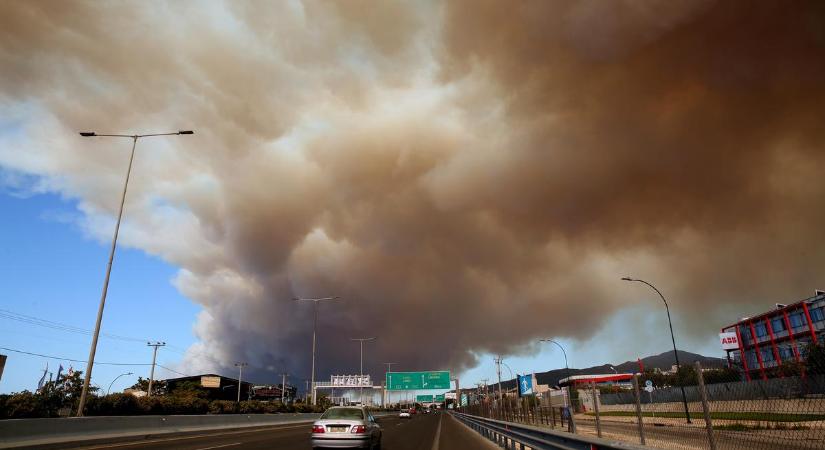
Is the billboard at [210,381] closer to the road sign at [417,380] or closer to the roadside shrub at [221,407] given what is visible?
the road sign at [417,380]

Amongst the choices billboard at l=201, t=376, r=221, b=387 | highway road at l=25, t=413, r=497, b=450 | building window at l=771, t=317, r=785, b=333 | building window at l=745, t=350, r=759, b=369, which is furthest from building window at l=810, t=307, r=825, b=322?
billboard at l=201, t=376, r=221, b=387

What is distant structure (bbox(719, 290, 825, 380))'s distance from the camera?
82562mm

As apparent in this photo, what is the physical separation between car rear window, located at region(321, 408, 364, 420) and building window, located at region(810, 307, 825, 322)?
98799mm

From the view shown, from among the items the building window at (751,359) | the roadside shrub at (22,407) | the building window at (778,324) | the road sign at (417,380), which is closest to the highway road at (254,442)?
the roadside shrub at (22,407)

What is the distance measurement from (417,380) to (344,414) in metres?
68.5

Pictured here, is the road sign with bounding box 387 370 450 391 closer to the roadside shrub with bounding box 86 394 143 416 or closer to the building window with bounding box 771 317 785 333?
the roadside shrub with bounding box 86 394 143 416

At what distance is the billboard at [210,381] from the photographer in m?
115

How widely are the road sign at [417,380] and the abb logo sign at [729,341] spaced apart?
6942 centimetres

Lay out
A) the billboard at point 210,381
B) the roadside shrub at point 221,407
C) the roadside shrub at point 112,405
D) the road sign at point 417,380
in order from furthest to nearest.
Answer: the billboard at point 210,381 → the road sign at point 417,380 → the roadside shrub at point 221,407 → the roadside shrub at point 112,405

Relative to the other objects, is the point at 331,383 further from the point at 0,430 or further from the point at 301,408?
the point at 0,430

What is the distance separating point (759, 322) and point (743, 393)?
4544 inches

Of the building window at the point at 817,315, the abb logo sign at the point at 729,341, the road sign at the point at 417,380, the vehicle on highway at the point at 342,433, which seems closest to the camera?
the vehicle on highway at the point at 342,433

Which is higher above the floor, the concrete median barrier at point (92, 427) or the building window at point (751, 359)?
the building window at point (751, 359)

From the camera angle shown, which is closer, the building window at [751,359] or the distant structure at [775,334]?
the distant structure at [775,334]
